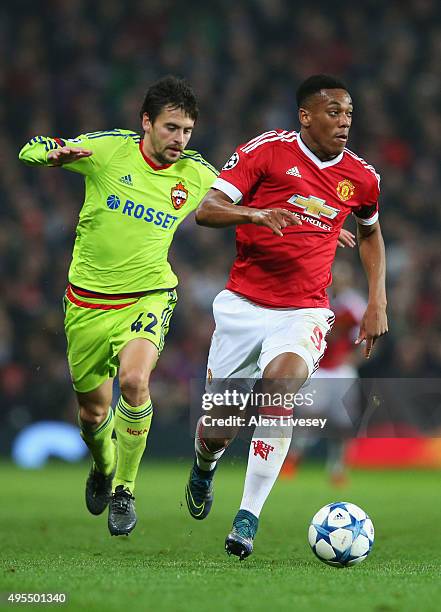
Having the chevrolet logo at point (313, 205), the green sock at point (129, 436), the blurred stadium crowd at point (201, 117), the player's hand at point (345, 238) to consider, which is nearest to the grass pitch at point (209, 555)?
the green sock at point (129, 436)

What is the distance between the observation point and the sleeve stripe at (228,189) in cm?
620

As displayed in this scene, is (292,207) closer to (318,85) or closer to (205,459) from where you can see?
(318,85)

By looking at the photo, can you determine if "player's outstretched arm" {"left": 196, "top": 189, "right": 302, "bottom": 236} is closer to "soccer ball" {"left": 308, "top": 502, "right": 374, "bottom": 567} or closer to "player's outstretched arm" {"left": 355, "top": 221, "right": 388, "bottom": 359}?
"player's outstretched arm" {"left": 355, "top": 221, "right": 388, "bottom": 359}

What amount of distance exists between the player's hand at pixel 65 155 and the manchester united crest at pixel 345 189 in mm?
1508

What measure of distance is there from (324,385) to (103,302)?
6005 mm

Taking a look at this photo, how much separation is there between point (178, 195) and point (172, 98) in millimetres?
599

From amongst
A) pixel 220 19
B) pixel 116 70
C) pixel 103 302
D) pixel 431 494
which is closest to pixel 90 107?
pixel 116 70

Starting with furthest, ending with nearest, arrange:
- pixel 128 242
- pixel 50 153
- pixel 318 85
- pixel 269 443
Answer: pixel 128 242
pixel 50 153
pixel 318 85
pixel 269 443

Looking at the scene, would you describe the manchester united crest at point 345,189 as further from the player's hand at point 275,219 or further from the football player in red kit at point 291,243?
the player's hand at point 275,219

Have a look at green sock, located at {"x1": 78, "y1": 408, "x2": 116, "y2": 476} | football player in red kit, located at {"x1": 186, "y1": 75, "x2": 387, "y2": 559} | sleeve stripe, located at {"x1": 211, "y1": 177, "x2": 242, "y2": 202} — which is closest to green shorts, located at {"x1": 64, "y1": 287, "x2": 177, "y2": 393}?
green sock, located at {"x1": 78, "y1": 408, "x2": 116, "y2": 476}

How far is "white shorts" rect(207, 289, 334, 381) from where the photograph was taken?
615cm

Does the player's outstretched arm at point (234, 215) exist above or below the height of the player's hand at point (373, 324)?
above

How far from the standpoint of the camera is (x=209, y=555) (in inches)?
238

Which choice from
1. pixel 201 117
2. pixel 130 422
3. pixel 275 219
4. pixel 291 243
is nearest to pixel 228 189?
pixel 291 243
